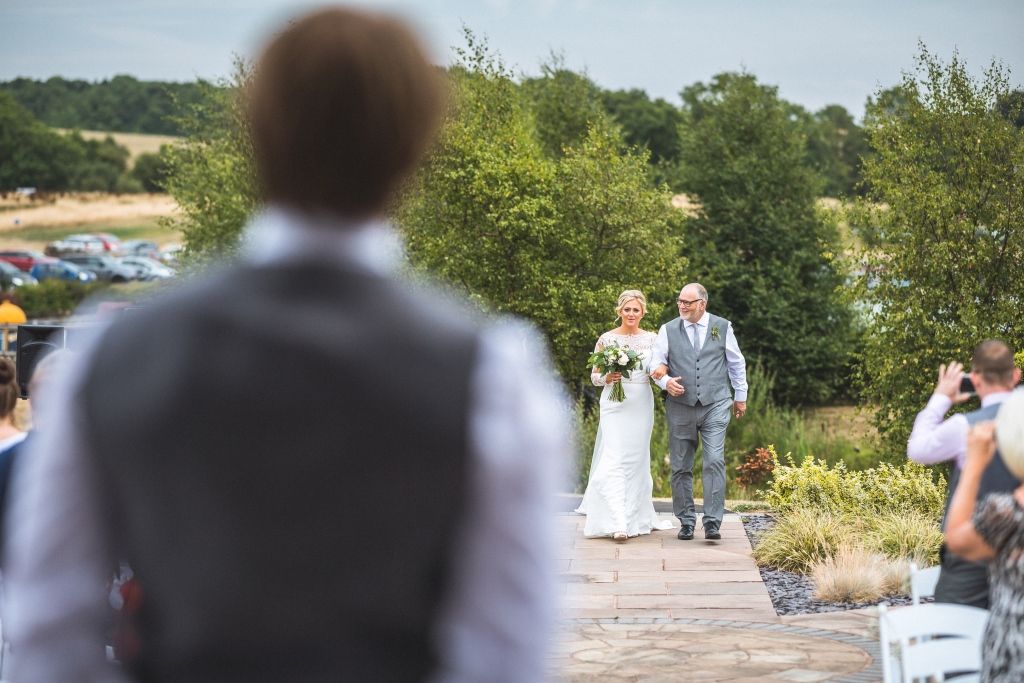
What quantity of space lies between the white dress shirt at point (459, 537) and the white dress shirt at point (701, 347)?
30.9ft

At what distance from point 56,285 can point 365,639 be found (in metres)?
48.3

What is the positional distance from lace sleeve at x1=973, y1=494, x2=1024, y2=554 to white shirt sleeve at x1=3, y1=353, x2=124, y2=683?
3.13 metres

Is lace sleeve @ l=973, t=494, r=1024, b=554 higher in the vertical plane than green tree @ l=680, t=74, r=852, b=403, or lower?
lower

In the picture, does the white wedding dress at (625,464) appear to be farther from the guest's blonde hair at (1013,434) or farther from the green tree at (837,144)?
the green tree at (837,144)

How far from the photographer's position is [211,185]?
32.9 metres

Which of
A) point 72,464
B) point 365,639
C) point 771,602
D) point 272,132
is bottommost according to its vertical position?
point 771,602

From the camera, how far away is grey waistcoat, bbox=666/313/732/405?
1074 centimetres

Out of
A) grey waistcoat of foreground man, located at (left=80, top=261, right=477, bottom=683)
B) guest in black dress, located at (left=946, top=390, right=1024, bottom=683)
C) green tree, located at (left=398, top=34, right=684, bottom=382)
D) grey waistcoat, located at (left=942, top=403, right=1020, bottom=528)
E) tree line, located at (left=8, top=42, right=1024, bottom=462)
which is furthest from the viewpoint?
green tree, located at (left=398, top=34, right=684, bottom=382)

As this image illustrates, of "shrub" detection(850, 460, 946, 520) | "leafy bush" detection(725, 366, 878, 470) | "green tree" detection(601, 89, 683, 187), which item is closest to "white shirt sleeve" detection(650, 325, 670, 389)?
"shrub" detection(850, 460, 946, 520)

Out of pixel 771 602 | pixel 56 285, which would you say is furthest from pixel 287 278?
pixel 56 285

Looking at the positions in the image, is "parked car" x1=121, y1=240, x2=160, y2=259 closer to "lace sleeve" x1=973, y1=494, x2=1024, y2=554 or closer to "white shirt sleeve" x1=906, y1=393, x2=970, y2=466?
"white shirt sleeve" x1=906, y1=393, x2=970, y2=466

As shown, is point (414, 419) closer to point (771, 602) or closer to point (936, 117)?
point (771, 602)

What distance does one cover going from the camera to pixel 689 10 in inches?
3100

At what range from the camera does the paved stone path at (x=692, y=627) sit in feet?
22.7
